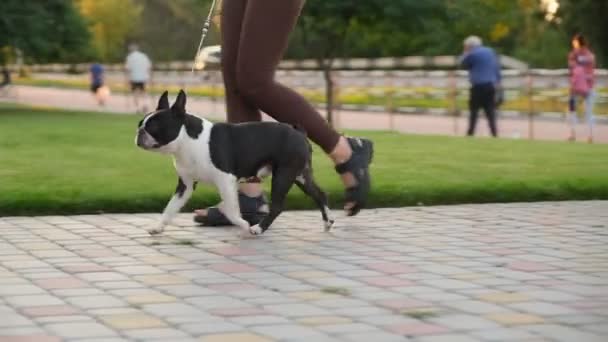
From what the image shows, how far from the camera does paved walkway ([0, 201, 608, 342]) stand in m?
4.48

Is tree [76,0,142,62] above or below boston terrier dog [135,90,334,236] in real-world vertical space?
below

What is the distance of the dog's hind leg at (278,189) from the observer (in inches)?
265

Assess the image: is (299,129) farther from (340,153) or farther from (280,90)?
(340,153)

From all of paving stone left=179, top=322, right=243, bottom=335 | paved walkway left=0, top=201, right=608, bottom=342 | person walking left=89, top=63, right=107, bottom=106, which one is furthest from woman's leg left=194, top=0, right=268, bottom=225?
person walking left=89, top=63, right=107, bottom=106

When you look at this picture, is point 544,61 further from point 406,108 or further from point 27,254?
point 27,254

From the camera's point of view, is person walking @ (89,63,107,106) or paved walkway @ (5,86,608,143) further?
person walking @ (89,63,107,106)

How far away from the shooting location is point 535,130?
23.0 meters

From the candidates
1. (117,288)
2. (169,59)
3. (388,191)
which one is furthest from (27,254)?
(169,59)

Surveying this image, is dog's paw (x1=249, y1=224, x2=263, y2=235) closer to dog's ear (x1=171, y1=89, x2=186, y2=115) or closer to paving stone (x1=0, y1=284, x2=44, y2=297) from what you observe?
dog's ear (x1=171, y1=89, x2=186, y2=115)

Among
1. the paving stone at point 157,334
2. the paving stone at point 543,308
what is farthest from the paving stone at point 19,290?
the paving stone at point 543,308

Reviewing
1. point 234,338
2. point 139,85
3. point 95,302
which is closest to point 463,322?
point 234,338

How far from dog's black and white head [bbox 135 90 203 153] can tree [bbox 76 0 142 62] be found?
6601cm

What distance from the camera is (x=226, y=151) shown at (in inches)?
262

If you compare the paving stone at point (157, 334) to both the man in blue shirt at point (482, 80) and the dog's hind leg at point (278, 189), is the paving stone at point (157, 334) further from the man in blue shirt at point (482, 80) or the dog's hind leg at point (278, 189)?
the man in blue shirt at point (482, 80)
